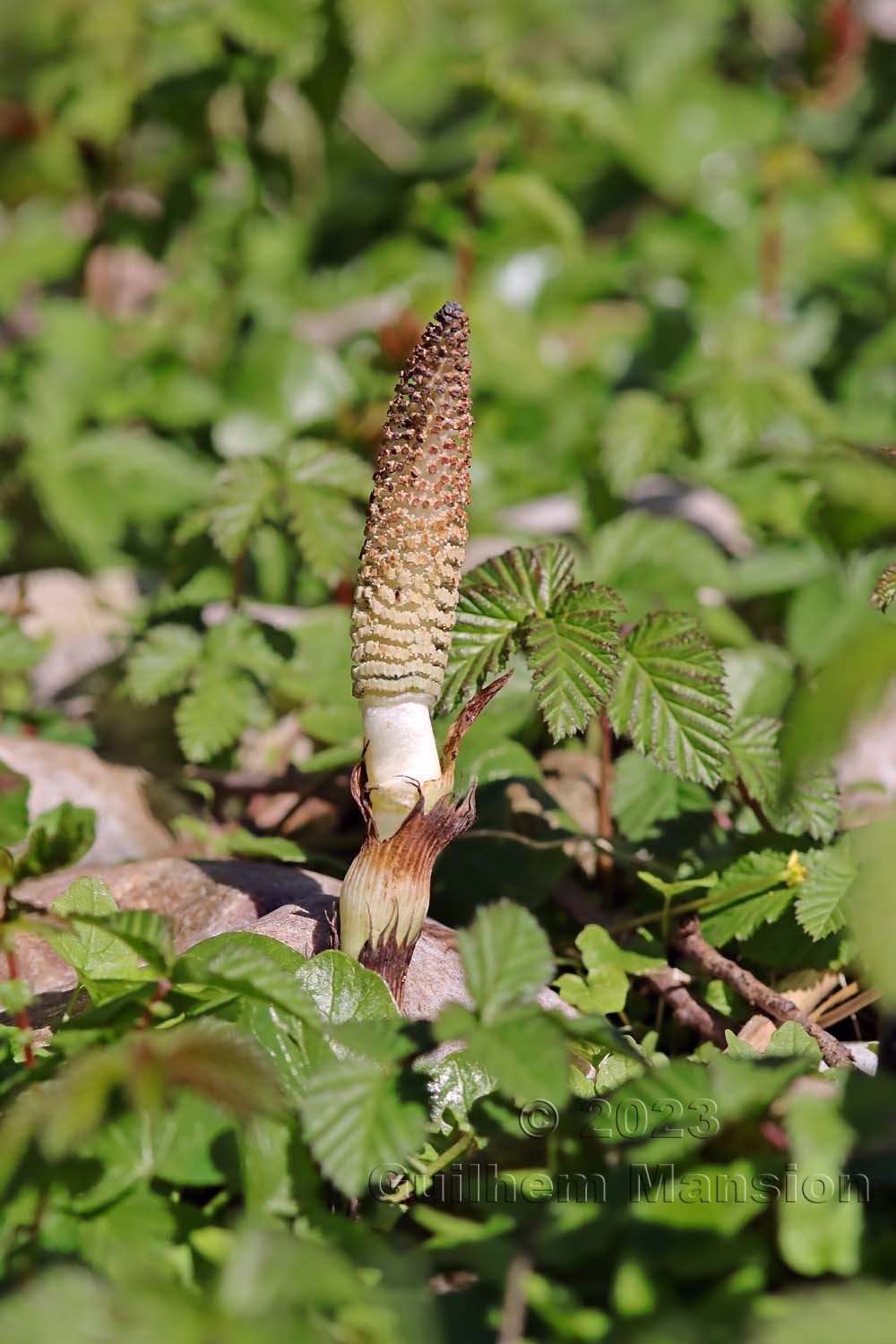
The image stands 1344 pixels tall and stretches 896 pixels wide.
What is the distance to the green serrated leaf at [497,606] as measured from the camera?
2.46 m

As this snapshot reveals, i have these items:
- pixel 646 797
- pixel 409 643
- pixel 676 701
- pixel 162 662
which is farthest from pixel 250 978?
pixel 162 662

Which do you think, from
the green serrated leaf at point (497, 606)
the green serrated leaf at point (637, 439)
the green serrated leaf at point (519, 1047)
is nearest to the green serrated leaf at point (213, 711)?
the green serrated leaf at point (497, 606)

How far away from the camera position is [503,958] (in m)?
1.83

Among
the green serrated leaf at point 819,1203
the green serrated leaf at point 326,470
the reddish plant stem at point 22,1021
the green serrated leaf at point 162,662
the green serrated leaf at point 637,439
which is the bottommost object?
the green serrated leaf at point 819,1203

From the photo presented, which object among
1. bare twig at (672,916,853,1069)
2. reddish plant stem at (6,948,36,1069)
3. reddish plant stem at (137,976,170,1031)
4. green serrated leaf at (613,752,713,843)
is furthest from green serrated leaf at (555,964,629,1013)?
reddish plant stem at (6,948,36,1069)

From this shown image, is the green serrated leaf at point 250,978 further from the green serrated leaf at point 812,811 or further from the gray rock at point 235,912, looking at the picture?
the green serrated leaf at point 812,811

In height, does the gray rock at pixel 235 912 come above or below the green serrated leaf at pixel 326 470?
below

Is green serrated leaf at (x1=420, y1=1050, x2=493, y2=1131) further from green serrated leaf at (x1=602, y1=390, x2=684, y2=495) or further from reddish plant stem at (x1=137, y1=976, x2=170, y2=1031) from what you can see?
green serrated leaf at (x1=602, y1=390, x2=684, y2=495)

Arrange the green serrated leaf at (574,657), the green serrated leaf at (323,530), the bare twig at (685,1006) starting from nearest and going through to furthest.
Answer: the green serrated leaf at (574,657) → the bare twig at (685,1006) → the green serrated leaf at (323,530)

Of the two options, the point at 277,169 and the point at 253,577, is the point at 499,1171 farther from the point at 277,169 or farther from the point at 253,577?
the point at 277,169

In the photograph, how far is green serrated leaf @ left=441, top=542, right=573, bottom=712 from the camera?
2.46m

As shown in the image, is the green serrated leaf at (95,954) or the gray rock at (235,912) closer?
the green serrated leaf at (95,954)

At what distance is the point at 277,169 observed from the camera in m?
5.13

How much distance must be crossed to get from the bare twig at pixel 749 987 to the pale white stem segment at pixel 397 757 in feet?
2.61
